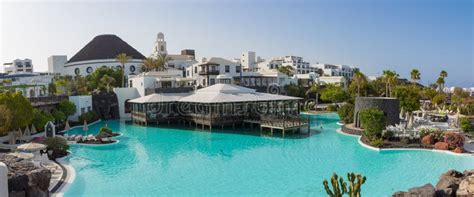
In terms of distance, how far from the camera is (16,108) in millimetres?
21781

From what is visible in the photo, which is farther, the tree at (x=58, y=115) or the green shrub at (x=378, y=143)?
the tree at (x=58, y=115)

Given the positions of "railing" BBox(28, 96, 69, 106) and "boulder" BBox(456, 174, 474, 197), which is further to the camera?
"railing" BBox(28, 96, 69, 106)

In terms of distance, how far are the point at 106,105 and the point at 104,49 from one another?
37.4 metres

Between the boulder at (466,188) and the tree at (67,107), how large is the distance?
104ft

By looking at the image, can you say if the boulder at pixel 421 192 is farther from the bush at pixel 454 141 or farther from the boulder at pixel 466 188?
the bush at pixel 454 141

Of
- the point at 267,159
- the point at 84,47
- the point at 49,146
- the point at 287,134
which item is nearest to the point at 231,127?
the point at 287,134

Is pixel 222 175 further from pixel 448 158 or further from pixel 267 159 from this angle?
pixel 448 158

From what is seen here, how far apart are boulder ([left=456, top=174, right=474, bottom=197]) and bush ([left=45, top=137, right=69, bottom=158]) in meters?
18.3

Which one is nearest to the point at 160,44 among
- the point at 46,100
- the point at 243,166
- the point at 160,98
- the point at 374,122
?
the point at 160,98

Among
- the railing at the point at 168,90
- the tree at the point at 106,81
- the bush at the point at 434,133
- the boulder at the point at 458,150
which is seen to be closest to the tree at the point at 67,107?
the railing at the point at 168,90

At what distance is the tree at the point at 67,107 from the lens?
106 ft

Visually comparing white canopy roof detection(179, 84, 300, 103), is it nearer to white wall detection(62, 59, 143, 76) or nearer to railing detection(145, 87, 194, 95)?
railing detection(145, 87, 194, 95)

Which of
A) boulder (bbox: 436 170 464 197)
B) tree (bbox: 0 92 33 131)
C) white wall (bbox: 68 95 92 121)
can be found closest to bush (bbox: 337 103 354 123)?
boulder (bbox: 436 170 464 197)

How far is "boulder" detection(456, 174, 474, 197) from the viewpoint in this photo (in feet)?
31.4
